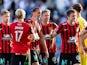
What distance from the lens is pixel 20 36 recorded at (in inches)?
676

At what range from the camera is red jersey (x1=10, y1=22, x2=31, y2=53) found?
17141 millimetres

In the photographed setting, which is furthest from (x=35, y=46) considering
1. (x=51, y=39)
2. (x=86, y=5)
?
(x=86, y=5)

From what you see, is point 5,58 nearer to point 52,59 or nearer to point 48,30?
point 52,59

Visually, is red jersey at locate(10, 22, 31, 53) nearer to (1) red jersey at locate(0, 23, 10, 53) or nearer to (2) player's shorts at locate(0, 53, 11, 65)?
(1) red jersey at locate(0, 23, 10, 53)

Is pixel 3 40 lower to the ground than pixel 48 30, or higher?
lower

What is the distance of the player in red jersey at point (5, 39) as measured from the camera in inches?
749

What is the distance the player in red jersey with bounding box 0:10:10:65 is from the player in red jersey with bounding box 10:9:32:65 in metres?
1.67

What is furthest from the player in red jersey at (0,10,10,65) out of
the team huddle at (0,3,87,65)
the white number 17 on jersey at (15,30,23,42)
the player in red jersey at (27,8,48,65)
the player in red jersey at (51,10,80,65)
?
the player in red jersey at (51,10,80,65)

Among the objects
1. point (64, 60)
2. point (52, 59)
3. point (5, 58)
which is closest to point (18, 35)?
point (64, 60)

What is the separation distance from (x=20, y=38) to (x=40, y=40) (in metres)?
1.15

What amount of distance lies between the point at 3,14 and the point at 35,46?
1474mm

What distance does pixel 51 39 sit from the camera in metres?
19.0

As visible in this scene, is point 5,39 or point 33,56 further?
point 5,39

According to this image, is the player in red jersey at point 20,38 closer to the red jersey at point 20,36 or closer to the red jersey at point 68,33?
the red jersey at point 20,36
